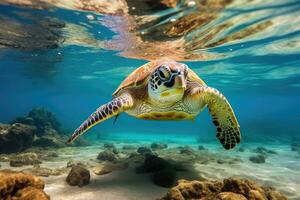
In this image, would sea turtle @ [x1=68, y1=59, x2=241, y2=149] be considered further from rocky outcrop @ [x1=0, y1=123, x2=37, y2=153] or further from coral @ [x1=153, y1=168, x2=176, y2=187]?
rocky outcrop @ [x1=0, y1=123, x2=37, y2=153]

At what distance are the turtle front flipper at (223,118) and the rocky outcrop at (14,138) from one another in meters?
9.94

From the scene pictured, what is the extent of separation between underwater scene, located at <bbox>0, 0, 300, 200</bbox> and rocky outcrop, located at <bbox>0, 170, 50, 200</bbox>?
2 centimetres

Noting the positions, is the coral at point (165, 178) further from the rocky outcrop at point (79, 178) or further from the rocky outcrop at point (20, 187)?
the rocky outcrop at point (20, 187)

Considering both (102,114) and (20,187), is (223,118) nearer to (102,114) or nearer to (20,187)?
(102,114)

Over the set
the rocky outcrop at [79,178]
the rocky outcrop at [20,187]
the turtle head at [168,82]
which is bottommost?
the rocky outcrop at [79,178]

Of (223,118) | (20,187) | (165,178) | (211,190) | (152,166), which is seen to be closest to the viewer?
(20,187)

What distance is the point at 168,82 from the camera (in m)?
4.94

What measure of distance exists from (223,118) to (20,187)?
429cm

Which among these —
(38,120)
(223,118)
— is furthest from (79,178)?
(38,120)

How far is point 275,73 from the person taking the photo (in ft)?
83.2

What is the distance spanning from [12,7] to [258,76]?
24.1m

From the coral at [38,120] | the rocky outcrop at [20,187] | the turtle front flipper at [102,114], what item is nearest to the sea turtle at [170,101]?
the turtle front flipper at [102,114]

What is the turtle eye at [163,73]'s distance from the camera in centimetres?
479

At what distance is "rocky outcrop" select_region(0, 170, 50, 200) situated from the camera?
155 inches
